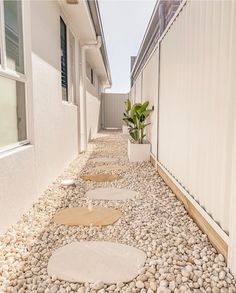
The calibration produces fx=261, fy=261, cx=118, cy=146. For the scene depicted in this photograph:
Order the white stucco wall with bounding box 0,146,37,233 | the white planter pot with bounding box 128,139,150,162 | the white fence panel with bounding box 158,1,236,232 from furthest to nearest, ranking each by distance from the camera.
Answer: the white planter pot with bounding box 128,139,150,162
the white stucco wall with bounding box 0,146,37,233
the white fence panel with bounding box 158,1,236,232

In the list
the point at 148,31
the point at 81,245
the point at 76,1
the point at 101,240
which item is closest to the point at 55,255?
the point at 81,245

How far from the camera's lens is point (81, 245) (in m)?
2.09

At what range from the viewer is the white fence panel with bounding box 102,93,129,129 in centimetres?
1608

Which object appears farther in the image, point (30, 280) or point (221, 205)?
point (221, 205)

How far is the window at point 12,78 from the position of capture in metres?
2.43

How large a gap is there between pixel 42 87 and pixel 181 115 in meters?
1.83

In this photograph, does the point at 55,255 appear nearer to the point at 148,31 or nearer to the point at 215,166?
the point at 215,166

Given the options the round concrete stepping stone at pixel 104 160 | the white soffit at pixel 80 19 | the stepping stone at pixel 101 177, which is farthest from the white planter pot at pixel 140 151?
the white soffit at pixel 80 19

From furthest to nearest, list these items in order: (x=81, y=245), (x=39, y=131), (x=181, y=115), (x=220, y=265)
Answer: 1. (x=39, y=131)
2. (x=181, y=115)
3. (x=81, y=245)
4. (x=220, y=265)

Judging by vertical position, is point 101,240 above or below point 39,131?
below

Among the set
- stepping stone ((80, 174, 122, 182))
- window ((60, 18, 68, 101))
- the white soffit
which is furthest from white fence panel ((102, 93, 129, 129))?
stepping stone ((80, 174, 122, 182))

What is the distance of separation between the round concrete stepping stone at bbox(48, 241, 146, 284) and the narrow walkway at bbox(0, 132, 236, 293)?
6cm

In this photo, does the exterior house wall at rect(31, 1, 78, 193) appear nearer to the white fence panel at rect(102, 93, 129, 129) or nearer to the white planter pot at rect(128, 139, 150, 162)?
the white planter pot at rect(128, 139, 150, 162)

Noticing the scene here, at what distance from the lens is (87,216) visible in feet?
8.82
